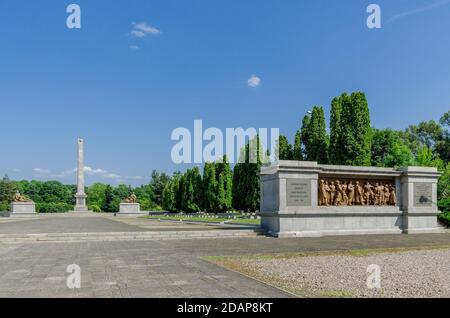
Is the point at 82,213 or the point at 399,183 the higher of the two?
the point at 399,183

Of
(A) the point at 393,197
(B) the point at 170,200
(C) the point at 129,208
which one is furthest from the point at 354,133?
(C) the point at 129,208

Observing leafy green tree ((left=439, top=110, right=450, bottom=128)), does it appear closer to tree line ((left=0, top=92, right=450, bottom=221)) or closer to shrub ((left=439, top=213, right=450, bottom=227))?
tree line ((left=0, top=92, right=450, bottom=221))

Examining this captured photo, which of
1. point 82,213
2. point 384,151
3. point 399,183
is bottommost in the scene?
point 82,213

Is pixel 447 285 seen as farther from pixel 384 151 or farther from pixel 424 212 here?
pixel 384 151

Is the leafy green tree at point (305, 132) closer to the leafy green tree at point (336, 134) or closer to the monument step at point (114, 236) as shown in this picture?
the leafy green tree at point (336, 134)

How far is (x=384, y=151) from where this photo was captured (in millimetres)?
61625

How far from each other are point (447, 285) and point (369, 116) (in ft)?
115

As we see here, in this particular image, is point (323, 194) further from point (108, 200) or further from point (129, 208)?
point (108, 200)

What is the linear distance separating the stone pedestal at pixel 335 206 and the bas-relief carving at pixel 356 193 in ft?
0.84

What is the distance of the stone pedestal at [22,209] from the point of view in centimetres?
6797

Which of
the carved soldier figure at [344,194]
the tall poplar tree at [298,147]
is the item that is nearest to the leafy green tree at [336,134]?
the tall poplar tree at [298,147]

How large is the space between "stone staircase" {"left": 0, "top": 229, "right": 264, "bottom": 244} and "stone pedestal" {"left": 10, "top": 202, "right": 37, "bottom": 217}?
2100 inches
